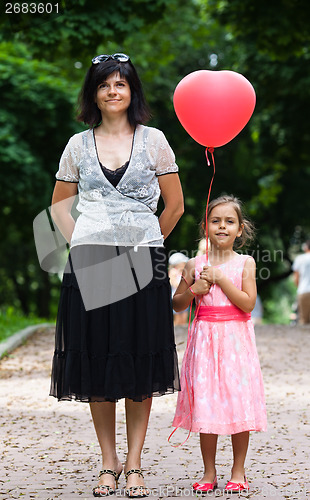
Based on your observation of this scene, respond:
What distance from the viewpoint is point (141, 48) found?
19.3m

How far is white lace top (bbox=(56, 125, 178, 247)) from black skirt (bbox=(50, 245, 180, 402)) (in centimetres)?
7

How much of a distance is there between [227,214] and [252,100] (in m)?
0.71

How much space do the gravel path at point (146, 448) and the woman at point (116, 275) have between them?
0.43 meters

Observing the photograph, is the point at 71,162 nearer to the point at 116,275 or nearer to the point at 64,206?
the point at 64,206

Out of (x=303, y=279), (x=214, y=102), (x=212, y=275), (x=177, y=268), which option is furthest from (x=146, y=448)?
(x=303, y=279)

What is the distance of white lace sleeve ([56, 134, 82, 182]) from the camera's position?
386cm

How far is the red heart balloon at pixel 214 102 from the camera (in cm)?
414

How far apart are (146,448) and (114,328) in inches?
58.7

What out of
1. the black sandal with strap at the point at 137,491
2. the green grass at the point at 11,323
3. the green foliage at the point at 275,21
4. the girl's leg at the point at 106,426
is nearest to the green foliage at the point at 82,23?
the green foliage at the point at 275,21

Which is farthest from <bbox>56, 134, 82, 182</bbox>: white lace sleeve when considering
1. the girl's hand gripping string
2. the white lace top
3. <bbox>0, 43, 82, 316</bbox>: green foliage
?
<bbox>0, 43, 82, 316</bbox>: green foliage

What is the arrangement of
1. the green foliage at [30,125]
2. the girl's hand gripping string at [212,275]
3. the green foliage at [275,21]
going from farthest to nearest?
the green foliage at [30,125] < the green foliage at [275,21] < the girl's hand gripping string at [212,275]

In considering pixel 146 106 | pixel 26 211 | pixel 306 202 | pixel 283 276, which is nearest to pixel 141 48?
pixel 26 211

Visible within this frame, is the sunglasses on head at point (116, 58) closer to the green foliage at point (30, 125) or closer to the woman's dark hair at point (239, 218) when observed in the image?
the woman's dark hair at point (239, 218)

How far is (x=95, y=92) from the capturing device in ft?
12.9
